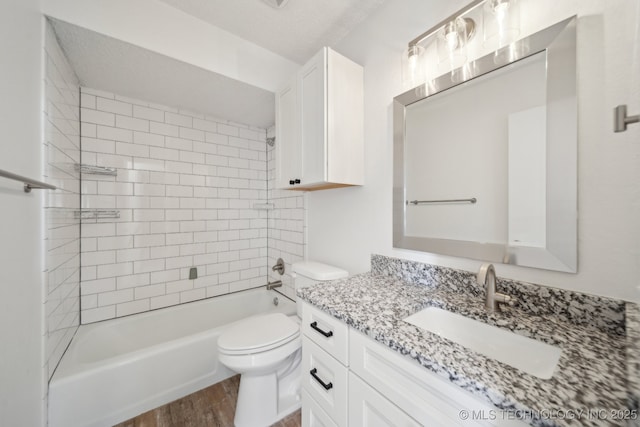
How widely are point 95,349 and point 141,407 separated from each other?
1.96 feet

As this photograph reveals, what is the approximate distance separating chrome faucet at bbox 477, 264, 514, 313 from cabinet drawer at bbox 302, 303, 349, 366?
0.53 m

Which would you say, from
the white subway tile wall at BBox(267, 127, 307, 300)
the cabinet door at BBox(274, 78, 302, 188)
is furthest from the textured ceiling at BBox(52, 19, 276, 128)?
the white subway tile wall at BBox(267, 127, 307, 300)

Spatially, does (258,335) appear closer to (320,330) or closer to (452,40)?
(320,330)

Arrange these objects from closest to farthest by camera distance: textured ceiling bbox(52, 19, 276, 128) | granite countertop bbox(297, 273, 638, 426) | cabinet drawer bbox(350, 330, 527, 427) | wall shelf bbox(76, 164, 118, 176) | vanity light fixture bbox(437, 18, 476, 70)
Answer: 1. granite countertop bbox(297, 273, 638, 426)
2. cabinet drawer bbox(350, 330, 527, 427)
3. vanity light fixture bbox(437, 18, 476, 70)
4. textured ceiling bbox(52, 19, 276, 128)
5. wall shelf bbox(76, 164, 118, 176)

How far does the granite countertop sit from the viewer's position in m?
0.45

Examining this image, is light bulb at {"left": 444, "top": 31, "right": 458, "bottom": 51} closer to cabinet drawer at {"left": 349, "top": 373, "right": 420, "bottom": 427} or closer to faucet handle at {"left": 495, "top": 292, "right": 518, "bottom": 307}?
faucet handle at {"left": 495, "top": 292, "right": 518, "bottom": 307}

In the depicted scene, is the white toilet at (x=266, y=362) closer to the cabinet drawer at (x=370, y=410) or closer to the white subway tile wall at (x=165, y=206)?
the cabinet drawer at (x=370, y=410)

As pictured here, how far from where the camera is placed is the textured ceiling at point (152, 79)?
1350mm

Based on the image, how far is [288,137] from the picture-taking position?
5.40 feet

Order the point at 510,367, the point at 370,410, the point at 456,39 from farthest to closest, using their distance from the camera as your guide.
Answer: the point at 456,39, the point at 370,410, the point at 510,367

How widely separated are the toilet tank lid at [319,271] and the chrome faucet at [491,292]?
2.71 feet

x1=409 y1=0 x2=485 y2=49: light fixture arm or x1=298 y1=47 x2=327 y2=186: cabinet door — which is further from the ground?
x1=409 y1=0 x2=485 y2=49: light fixture arm

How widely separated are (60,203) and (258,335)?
141cm

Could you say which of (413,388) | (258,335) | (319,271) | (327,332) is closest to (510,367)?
(413,388)
